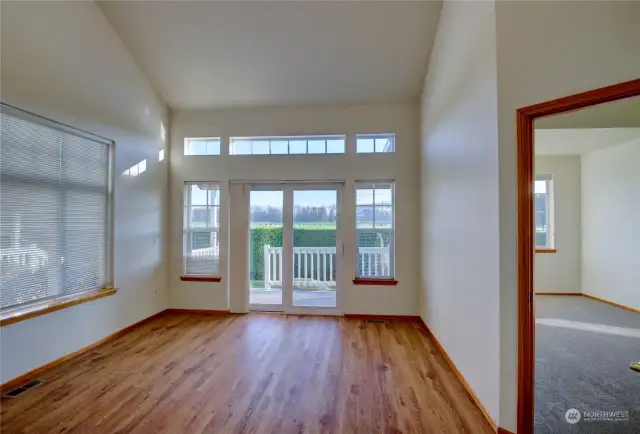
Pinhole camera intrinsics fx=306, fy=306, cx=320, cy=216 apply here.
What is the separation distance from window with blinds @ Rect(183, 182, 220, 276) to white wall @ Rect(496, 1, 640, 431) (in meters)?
3.86

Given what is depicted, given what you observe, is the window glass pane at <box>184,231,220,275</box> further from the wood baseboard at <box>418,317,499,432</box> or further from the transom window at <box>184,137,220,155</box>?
the wood baseboard at <box>418,317,499,432</box>

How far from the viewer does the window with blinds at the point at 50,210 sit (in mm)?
2572

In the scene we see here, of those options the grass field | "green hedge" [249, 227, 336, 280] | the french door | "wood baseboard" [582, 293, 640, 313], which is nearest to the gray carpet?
"wood baseboard" [582, 293, 640, 313]

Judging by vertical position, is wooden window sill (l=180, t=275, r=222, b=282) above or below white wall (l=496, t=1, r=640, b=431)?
below

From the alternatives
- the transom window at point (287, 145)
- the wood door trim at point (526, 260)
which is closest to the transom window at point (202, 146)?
the transom window at point (287, 145)

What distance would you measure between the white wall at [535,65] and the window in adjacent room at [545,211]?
4.92 m

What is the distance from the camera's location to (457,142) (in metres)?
2.78

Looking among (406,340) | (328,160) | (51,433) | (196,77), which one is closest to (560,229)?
(406,340)

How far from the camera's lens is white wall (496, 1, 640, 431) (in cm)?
172

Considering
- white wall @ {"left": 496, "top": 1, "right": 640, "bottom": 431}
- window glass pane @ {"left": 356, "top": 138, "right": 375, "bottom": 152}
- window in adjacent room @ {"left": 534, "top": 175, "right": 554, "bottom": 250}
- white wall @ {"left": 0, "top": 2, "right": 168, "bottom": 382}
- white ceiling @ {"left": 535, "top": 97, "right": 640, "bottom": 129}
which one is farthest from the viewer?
window in adjacent room @ {"left": 534, "top": 175, "right": 554, "bottom": 250}

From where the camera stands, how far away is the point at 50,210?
9.60 ft

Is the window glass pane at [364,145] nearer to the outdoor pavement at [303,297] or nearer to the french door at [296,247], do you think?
the french door at [296,247]

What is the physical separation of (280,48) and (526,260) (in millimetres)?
3362

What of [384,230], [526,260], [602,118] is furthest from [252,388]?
[602,118]
